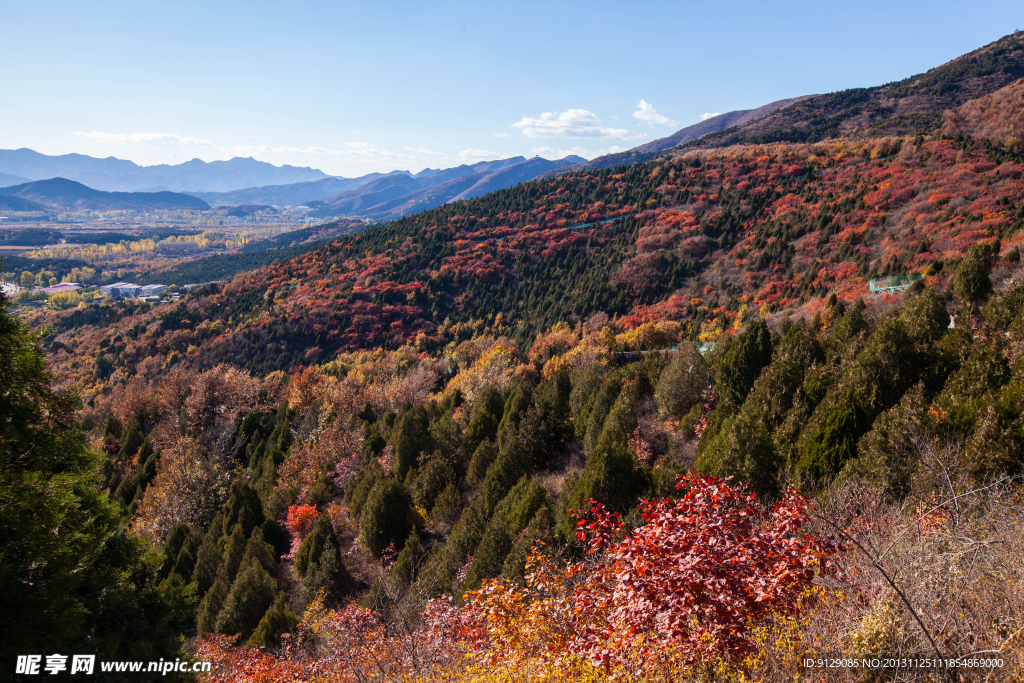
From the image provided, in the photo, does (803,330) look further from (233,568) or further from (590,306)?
(590,306)

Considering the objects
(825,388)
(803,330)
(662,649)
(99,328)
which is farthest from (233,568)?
(99,328)

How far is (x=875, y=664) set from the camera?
5203 mm

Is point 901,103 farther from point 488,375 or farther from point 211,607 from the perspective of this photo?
point 211,607

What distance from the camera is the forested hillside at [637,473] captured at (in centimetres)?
700

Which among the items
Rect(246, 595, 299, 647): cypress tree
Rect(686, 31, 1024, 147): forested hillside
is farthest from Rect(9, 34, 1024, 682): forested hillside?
Rect(686, 31, 1024, 147): forested hillside

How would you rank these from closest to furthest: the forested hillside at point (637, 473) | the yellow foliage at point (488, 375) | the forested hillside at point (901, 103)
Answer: the forested hillside at point (637, 473) < the yellow foliage at point (488, 375) < the forested hillside at point (901, 103)

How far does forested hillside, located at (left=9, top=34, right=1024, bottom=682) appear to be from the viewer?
7.00m

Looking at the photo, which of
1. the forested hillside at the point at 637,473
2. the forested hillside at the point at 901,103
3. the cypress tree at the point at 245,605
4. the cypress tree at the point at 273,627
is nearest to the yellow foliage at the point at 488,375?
the forested hillside at the point at 637,473

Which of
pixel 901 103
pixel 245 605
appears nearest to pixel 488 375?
pixel 245 605

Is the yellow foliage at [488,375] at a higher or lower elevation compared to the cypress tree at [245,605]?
higher

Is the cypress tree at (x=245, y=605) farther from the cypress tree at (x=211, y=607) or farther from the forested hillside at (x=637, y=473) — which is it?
the cypress tree at (x=211, y=607)

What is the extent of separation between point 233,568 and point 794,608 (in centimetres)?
2411

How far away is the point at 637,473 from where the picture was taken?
15906 mm

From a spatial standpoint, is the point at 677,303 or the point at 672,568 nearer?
the point at 672,568
